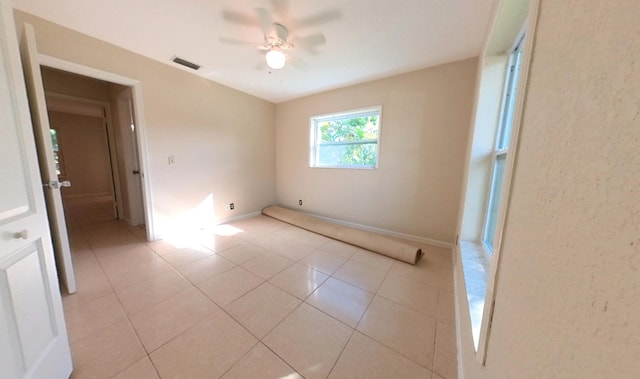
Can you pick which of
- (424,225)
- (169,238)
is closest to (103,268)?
(169,238)

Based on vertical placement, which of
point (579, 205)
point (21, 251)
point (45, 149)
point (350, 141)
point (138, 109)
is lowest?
point (21, 251)

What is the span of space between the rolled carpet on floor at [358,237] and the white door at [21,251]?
96.9 inches

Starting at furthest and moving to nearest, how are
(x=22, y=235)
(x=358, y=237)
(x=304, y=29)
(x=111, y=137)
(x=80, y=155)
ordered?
(x=80, y=155) < (x=111, y=137) < (x=358, y=237) < (x=304, y=29) < (x=22, y=235)

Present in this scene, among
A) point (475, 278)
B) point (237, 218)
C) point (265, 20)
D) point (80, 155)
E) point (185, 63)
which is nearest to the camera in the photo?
point (475, 278)

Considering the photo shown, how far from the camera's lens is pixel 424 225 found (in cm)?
272

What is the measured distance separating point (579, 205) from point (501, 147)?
6.04 feet

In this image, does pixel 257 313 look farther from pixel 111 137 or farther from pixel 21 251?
pixel 111 137

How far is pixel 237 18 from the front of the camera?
173 centimetres

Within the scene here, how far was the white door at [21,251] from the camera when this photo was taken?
80cm

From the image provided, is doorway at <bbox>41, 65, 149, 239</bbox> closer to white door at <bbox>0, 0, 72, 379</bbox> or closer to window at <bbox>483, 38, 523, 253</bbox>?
white door at <bbox>0, 0, 72, 379</bbox>

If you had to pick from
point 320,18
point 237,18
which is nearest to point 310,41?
point 320,18

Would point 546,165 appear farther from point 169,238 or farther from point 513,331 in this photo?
point 169,238

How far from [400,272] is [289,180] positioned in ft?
8.73

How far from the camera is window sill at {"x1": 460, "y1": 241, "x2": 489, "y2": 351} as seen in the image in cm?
107
